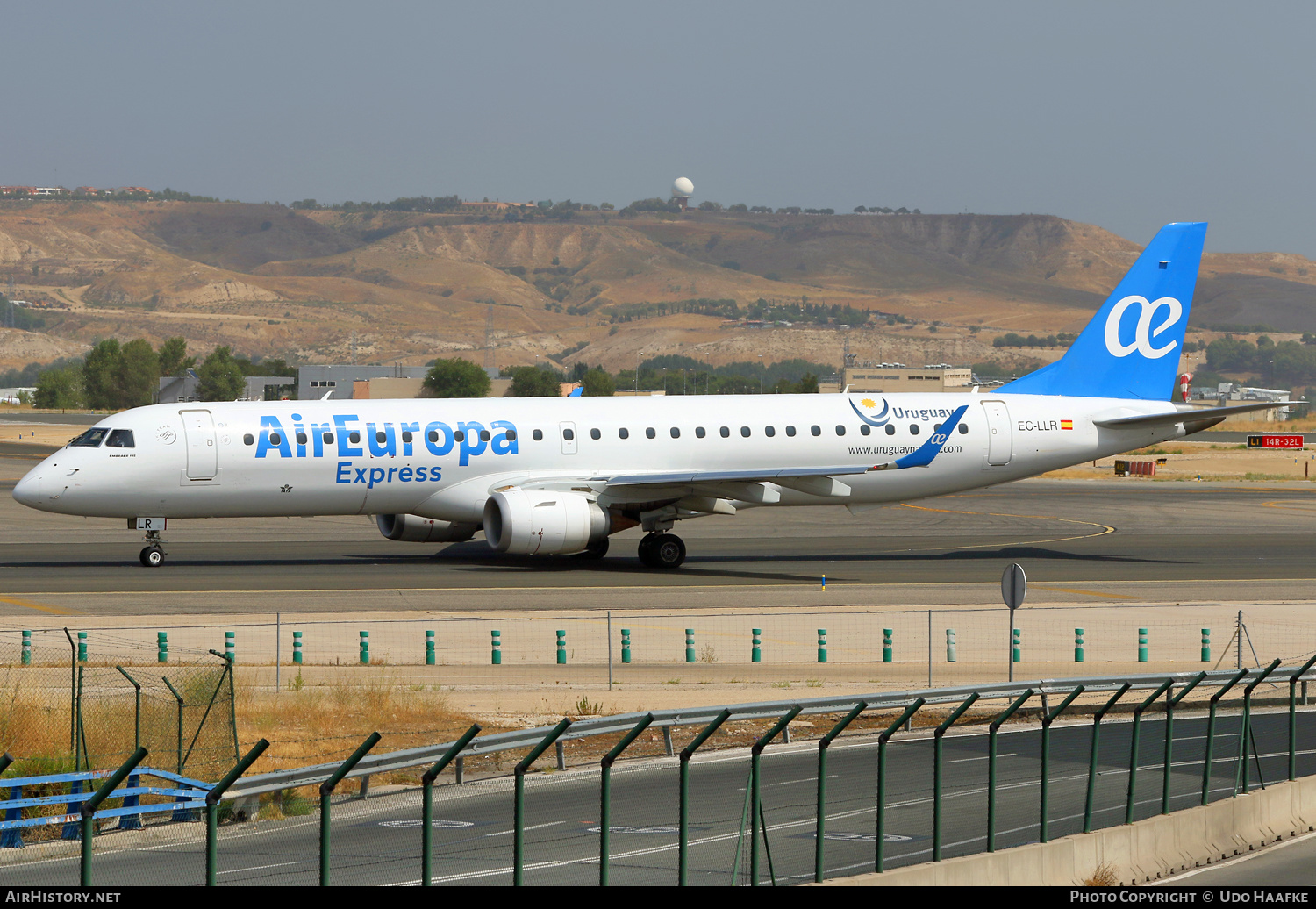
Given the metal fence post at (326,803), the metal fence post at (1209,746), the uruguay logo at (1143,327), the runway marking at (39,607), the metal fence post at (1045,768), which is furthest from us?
the uruguay logo at (1143,327)

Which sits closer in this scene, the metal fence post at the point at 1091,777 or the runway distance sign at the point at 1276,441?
the metal fence post at the point at 1091,777

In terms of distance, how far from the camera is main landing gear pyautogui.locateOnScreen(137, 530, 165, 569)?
42.2m

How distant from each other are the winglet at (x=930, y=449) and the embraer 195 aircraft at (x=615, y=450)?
82 millimetres

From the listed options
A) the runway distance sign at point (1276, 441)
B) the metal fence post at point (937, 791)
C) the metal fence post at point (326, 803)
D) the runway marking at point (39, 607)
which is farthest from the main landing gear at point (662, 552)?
the runway distance sign at point (1276, 441)

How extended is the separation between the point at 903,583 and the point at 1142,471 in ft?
194

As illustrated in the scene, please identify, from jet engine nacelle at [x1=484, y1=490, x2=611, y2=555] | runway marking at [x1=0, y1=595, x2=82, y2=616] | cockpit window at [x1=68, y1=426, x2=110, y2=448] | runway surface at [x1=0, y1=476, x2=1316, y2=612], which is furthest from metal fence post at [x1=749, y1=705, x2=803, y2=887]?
cockpit window at [x1=68, y1=426, x2=110, y2=448]

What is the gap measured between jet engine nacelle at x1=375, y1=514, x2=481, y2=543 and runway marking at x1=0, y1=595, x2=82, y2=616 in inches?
432

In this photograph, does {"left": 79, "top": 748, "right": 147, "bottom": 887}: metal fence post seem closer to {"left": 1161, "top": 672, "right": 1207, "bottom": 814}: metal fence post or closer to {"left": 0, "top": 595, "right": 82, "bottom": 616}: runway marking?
{"left": 1161, "top": 672, "right": 1207, "bottom": 814}: metal fence post

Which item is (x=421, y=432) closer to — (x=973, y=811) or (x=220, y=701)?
(x=220, y=701)

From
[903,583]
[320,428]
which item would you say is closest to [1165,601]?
[903,583]

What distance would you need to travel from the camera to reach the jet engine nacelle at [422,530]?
144 ft

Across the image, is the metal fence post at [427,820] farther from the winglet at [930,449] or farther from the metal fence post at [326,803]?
the winglet at [930,449]

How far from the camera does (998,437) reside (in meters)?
46.9

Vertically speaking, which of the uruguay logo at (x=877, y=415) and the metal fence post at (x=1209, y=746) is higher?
the uruguay logo at (x=877, y=415)
